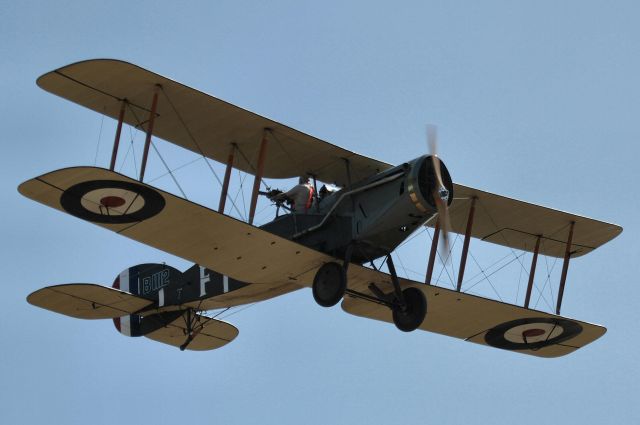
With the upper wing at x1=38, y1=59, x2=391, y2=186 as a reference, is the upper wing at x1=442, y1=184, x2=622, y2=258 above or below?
above

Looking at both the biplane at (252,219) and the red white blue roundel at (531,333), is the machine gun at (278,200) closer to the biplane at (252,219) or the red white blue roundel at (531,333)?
the biplane at (252,219)

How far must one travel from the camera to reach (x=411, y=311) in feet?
59.3

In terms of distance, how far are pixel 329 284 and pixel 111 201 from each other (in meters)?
3.01

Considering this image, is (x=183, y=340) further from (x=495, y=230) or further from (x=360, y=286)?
(x=495, y=230)

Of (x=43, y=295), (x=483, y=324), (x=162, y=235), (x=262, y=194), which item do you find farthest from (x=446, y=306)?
(x=43, y=295)

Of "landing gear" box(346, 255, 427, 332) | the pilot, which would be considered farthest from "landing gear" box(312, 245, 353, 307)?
the pilot

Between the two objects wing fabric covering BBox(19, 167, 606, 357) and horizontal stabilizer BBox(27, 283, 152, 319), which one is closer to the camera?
wing fabric covering BBox(19, 167, 606, 357)

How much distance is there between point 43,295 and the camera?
64.6ft

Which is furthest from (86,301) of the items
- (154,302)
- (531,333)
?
(531,333)

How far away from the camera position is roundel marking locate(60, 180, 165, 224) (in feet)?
54.0

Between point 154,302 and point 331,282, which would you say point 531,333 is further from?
point 154,302

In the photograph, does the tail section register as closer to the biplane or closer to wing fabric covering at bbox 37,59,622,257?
the biplane

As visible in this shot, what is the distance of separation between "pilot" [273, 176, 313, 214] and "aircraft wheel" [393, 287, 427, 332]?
71.7 inches

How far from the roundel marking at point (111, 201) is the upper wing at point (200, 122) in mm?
1531
